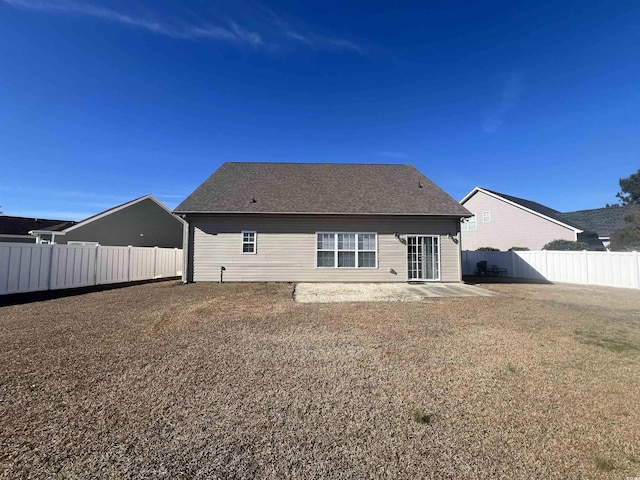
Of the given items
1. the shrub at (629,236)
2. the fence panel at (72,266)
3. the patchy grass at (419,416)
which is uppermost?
the shrub at (629,236)

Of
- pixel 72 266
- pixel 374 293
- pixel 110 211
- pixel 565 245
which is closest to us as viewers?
pixel 374 293

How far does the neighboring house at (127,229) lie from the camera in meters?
16.8

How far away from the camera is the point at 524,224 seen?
71.7ft

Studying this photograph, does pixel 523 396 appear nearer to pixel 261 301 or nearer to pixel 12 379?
pixel 12 379

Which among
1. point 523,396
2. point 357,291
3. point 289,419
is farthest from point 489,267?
point 289,419

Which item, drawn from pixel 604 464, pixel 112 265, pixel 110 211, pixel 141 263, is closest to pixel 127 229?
pixel 110 211

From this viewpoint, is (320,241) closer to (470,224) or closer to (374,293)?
(374,293)

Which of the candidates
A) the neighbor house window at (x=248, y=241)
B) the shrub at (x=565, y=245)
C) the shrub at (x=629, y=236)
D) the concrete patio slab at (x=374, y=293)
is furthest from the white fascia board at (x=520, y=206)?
the neighbor house window at (x=248, y=241)

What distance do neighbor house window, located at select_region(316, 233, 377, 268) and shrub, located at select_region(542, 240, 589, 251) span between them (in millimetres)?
14325

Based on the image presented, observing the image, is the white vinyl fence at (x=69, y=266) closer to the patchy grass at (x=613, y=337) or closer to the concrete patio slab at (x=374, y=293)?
the concrete patio slab at (x=374, y=293)

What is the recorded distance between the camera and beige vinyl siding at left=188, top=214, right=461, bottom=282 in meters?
12.8

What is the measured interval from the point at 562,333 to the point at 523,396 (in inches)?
133

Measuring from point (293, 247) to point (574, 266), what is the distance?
1342 centimetres

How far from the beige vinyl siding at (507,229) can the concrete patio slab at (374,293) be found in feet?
48.3
